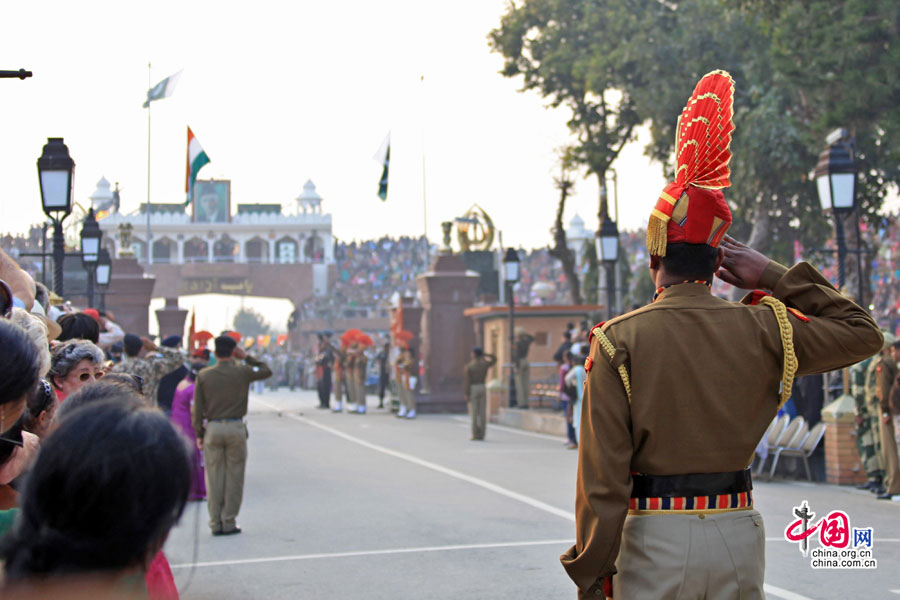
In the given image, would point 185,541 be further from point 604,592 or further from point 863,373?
point 863,373

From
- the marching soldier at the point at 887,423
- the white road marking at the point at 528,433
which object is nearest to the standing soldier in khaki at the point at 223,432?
the marching soldier at the point at 887,423

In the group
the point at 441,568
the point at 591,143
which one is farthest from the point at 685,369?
the point at 591,143

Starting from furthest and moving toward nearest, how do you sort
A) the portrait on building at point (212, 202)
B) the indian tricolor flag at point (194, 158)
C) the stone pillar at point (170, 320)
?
the portrait on building at point (212, 202) < the stone pillar at point (170, 320) < the indian tricolor flag at point (194, 158)

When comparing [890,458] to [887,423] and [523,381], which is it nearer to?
[887,423]

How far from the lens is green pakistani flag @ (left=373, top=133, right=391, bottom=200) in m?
34.9

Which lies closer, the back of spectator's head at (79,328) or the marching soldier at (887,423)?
the back of spectator's head at (79,328)

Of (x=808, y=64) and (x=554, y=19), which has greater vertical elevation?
(x=554, y=19)

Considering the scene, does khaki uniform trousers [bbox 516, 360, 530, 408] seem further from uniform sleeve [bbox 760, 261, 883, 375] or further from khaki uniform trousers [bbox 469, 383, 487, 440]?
uniform sleeve [bbox 760, 261, 883, 375]

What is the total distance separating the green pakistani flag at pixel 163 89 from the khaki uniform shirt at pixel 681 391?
31360 millimetres

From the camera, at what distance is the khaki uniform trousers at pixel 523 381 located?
2820cm

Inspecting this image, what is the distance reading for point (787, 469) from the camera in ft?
45.4

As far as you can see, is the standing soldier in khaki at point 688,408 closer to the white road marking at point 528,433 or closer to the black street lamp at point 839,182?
the black street lamp at point 839,182

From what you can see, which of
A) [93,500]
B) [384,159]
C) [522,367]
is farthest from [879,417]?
[384,159]

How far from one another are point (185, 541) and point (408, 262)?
72.3 metres
